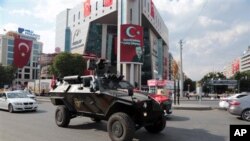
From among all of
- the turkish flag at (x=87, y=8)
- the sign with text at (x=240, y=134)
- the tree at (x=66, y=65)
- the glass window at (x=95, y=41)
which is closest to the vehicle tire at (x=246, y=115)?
the sign with text at (x=240, y=134)

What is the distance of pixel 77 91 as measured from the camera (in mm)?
11250

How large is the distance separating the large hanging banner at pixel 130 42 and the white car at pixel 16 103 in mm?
52822

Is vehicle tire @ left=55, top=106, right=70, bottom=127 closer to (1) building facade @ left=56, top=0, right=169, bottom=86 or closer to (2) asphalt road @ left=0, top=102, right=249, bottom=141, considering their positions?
(2) asphalt road @ left=0, top=102, right=249, bottom=141

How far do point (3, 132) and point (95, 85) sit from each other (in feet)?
12.0

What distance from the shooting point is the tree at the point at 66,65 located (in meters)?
67.4

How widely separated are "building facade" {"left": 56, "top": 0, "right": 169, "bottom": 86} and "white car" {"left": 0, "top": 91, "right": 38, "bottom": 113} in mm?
52853

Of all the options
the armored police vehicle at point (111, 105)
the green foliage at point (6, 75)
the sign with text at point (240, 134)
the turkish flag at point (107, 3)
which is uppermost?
the turkish flag at point (107, 3)

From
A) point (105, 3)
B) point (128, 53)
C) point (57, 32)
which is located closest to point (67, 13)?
point (57, 32)

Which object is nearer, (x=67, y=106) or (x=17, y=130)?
(x=17, y=130)

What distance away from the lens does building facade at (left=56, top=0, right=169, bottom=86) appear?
237 ft

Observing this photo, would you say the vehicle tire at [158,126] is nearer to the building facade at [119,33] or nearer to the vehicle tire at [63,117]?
the vehicle tire at [63,117]

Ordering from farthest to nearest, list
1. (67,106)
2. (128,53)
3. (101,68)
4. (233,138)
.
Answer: (128,53), (67,106), (101,68), (233,138)

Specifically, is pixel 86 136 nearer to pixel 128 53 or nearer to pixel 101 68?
pixel 101 68

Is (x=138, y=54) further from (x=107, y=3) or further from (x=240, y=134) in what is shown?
(x=240, y=134)
